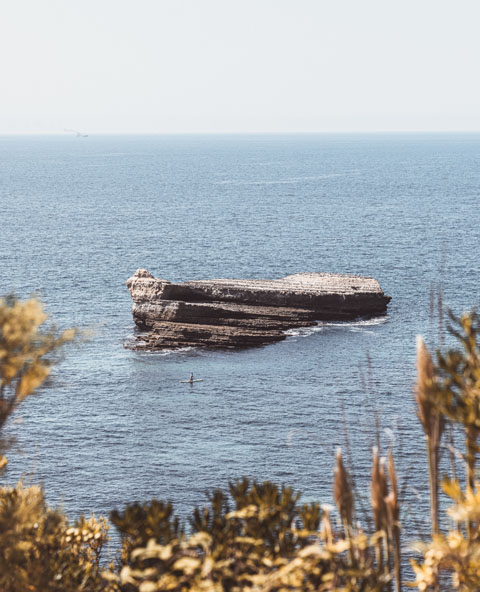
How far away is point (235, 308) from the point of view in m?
121

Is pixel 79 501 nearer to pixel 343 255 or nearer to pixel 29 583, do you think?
pixel 29 583

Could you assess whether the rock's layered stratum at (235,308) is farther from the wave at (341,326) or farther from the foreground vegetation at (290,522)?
the foreground vegetation at (290,522)

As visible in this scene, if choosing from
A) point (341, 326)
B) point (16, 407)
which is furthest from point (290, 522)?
point (341, 326)

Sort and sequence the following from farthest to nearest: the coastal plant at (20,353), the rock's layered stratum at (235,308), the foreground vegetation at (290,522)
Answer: the rock's layered stratum at (235,308)
the coastal plant at (20,353)
the foreground vegetation at (290,522)

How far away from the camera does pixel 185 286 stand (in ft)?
406

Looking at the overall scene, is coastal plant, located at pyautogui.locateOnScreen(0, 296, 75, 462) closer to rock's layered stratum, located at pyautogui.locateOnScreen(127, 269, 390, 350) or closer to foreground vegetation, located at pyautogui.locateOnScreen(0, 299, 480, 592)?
foreground vegetation, located at pyautogui.locateOnScreen(0, 299, 480, 592)

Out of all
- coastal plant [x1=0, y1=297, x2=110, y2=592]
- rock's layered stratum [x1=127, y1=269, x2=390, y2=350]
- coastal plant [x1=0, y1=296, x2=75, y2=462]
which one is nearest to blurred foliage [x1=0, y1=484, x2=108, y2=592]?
coastal plant [x1=0, y1=297, x2=110, y2=592]

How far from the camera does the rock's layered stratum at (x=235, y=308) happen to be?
116 metres

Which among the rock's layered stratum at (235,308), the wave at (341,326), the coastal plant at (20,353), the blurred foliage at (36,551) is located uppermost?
the coastal plant at (20,353)

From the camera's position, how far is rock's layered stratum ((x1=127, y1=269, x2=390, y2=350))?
11631cm

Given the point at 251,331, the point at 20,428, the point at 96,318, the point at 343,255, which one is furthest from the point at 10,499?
the point at 343,255

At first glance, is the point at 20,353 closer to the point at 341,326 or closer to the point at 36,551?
the point at 36,551

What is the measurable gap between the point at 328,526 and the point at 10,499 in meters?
9.13

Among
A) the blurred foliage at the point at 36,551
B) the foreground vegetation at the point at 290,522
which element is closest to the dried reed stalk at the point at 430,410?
→ the foreground vegetation at the point at 290,522
